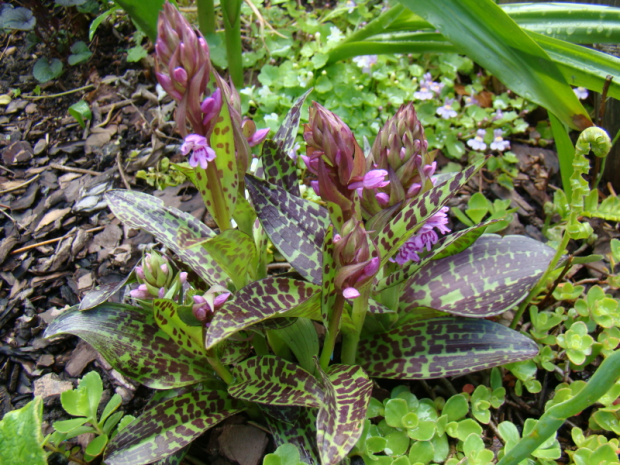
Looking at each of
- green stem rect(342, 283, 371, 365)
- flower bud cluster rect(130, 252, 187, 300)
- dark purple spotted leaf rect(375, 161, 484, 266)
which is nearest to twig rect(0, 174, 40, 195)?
flower bud cluster rect(130, 252, 187, 300)

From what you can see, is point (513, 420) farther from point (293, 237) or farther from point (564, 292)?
point (293, 237)

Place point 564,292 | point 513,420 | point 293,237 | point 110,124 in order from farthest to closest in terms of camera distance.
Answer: point 110,124 < point 564,292 < point 513,420 < point 293,237

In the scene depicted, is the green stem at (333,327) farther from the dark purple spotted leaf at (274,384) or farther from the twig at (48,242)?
the twig at (48,242)

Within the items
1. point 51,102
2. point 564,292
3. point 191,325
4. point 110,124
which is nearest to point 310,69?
point 110,124

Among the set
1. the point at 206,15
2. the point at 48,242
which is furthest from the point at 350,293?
the point at 206,15

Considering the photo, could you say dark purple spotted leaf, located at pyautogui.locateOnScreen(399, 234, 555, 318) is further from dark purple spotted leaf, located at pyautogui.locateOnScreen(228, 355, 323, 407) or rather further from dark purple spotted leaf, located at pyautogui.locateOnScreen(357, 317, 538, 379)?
dark purple spotted leaf, located at pyautogui.locateOnScreen(228, 355, 323, 407)

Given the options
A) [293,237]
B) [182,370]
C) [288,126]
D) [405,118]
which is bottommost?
[182,370]

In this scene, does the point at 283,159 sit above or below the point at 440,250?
above

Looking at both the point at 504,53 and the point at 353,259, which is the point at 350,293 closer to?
the point at 353,259
